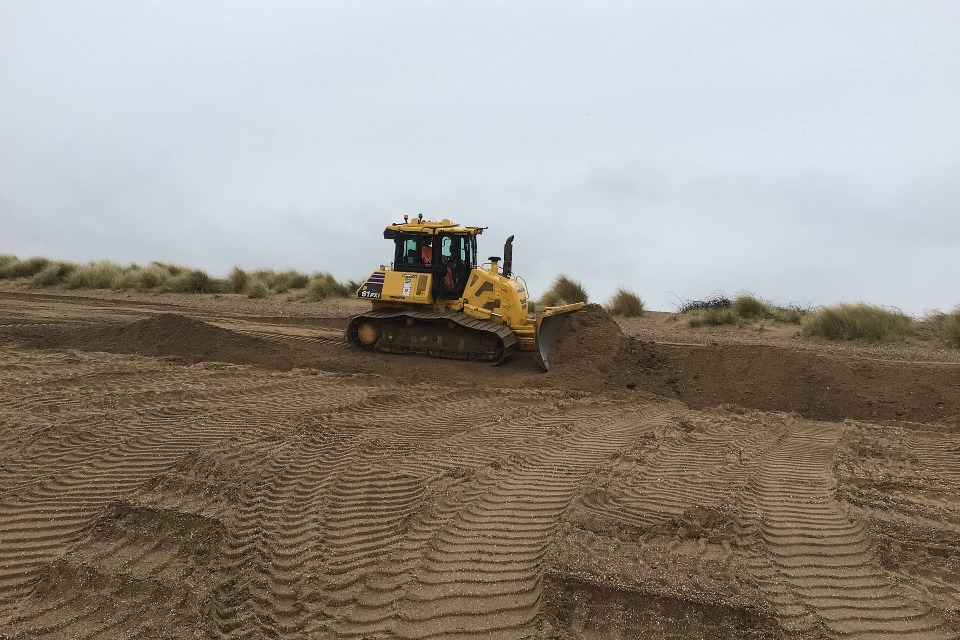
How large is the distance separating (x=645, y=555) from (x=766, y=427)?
4518mm

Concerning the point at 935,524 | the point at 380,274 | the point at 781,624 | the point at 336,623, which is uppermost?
the point at 380,274

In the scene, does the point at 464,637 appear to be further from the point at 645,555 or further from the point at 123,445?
the point at 123,445

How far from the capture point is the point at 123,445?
666 centimetres

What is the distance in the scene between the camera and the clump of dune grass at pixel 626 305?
68.8 feet

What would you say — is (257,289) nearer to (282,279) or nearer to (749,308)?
(282,279)

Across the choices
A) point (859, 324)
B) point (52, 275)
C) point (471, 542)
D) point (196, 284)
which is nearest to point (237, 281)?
point (196, 284)

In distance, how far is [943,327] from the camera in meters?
15.2

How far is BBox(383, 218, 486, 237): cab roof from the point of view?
1318 centimetres

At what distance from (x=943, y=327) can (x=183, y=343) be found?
1610 centimetres

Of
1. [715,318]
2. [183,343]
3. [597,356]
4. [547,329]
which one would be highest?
[715,318]

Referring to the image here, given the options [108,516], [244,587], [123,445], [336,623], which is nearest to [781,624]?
[336,623]

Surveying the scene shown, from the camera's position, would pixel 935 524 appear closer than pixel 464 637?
No

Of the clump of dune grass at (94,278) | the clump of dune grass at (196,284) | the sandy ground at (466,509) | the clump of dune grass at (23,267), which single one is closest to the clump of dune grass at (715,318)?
the sandy ground at (466,509)

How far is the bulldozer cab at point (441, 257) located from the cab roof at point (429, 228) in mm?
48
